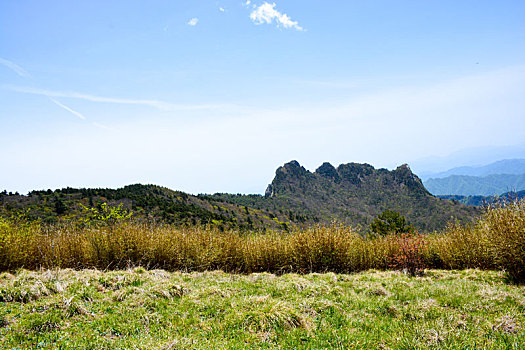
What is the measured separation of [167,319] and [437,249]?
965cm

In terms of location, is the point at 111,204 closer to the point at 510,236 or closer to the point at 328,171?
the point at 510,236

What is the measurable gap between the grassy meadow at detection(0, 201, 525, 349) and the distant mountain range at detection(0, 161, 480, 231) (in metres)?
12.2

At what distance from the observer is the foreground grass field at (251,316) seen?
3521 mm

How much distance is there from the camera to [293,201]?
8162 centimetres

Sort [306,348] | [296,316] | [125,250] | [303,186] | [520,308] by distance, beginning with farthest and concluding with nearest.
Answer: [303,186]
[125,250]
[520,308]
[296,316]
[306,348]

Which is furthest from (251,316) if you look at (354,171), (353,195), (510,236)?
(354,171)

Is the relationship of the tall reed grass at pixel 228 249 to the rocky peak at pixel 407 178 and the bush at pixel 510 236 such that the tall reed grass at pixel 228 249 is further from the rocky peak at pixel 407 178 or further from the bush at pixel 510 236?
the rocky peak at pixel 407 178

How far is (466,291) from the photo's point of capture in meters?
5.71

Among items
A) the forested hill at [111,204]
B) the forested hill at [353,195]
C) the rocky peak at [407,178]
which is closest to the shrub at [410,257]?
the forested hill at [111,204]

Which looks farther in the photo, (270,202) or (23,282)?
(270,202)

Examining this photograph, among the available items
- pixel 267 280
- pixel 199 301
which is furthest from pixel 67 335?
pixel 267 280

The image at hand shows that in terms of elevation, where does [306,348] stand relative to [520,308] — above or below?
above

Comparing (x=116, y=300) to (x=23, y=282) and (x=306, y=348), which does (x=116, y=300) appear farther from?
(x=306, y=348)

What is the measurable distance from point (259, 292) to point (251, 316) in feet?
5.63
